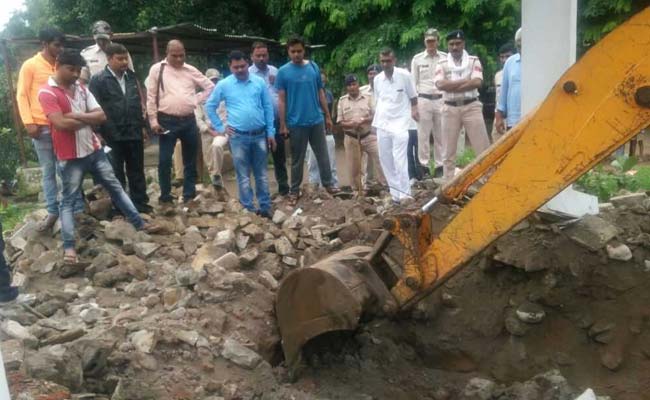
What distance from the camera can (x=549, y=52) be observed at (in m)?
5.05

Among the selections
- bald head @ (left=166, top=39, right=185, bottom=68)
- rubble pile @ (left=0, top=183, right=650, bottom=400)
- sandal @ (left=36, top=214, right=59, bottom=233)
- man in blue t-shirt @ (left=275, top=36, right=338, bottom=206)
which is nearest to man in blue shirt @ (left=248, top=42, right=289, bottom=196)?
man in blue t-shirt @ (left=275, top=36, right=338, bottom=206)

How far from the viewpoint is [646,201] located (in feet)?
17.5

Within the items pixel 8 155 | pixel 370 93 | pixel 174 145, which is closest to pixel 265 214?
pixel 174 145

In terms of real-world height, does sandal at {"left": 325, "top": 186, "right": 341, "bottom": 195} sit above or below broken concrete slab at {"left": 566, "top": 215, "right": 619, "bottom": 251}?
below

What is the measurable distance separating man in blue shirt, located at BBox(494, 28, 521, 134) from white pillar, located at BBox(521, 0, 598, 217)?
8.52 ft

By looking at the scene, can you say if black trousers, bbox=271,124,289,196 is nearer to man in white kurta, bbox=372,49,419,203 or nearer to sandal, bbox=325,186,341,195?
sandal, bbox=325,186,341,195

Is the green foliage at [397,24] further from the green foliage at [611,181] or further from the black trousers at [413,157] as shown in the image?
the green foliage at [611,181]

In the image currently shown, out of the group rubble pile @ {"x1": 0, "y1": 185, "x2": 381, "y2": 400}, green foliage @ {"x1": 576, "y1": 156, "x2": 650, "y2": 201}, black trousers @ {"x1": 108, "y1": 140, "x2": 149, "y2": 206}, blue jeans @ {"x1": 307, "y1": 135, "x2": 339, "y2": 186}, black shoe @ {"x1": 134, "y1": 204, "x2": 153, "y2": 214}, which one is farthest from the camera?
blue jeans @ {"x1": 307, "y1": 135, "x2": 339, "y2": 186}

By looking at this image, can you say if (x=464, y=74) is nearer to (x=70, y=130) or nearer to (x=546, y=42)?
(x=546, y=42)

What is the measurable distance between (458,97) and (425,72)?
99cm

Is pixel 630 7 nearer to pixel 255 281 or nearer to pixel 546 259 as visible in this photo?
pixel 546 259

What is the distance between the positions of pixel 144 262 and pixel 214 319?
1.41m

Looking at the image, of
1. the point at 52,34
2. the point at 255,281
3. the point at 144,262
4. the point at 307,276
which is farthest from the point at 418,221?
the point at 52,34

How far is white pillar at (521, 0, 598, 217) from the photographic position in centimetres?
498
